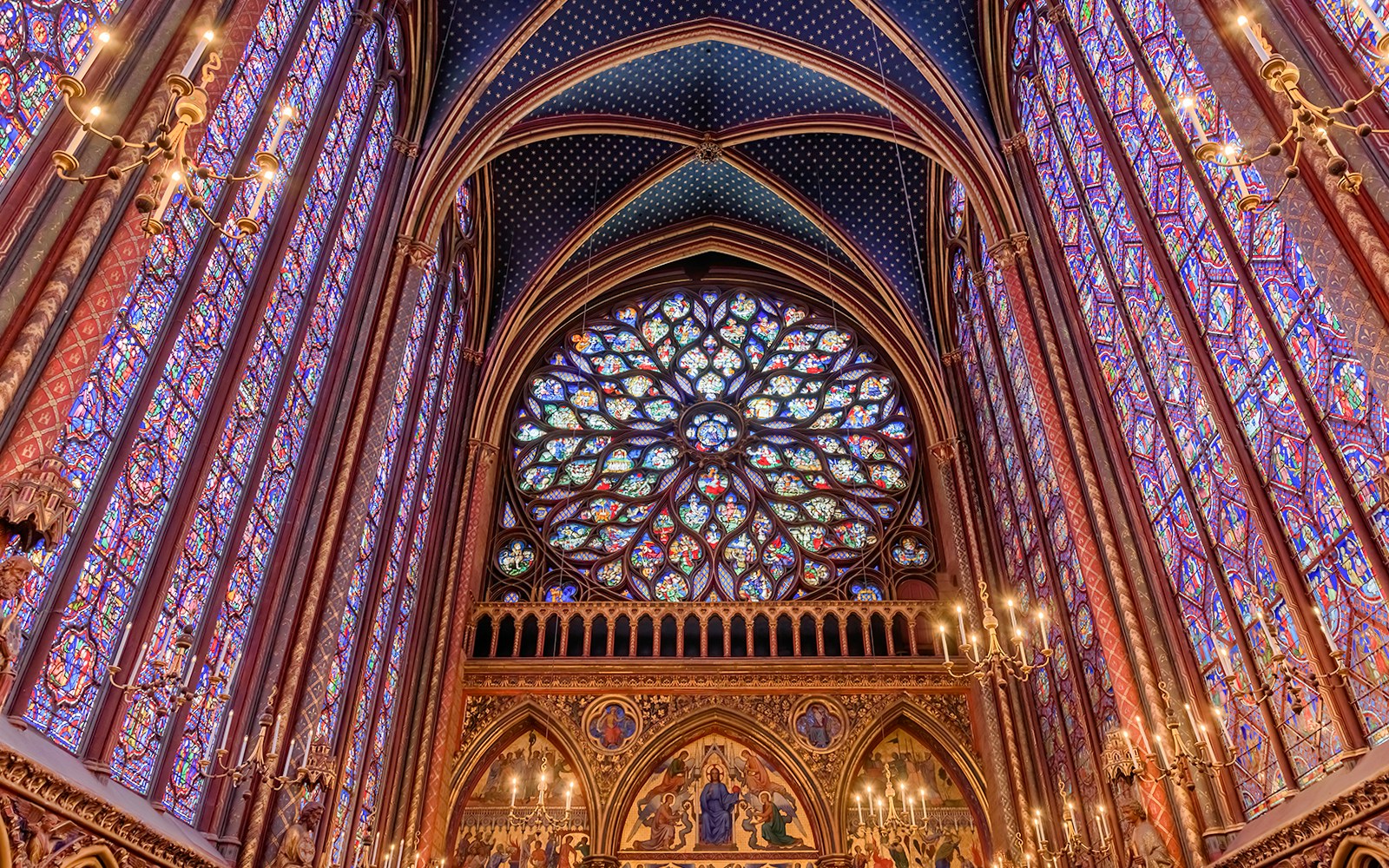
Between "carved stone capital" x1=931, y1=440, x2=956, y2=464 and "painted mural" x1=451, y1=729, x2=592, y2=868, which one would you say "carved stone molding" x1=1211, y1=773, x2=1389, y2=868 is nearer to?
"painted mural" x1=451, y1=729, x2=592, y2=868

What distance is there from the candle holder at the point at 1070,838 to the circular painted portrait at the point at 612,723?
6.46 meters

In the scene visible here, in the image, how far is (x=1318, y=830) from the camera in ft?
25.2

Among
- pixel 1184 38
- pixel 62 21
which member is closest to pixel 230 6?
pixel 62 21

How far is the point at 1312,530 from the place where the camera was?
8.45 m

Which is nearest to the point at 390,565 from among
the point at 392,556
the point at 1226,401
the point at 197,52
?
the point at 392,556

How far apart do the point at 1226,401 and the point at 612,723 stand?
36.0 feet

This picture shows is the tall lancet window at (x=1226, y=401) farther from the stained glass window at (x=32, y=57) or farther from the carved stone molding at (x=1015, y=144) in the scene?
the stained glass window at (x=32, y=57)

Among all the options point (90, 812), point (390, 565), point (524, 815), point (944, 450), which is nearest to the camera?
point (90, 812)

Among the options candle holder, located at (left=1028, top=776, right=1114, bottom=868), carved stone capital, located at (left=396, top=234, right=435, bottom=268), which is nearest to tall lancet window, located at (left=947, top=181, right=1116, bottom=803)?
candle holder, located at (left=1028, top=776, right=1114, bottom=868)

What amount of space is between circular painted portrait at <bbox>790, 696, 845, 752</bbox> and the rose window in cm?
244

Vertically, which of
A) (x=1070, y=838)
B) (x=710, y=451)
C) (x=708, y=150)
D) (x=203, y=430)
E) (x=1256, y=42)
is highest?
(x=708, y=150)

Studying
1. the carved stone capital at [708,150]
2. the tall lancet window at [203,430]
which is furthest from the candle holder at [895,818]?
the carved stone capital at [708,150]

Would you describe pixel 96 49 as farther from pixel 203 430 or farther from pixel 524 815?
pixel 524 815

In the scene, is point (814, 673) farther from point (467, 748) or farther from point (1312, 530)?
point (1312, 530)
